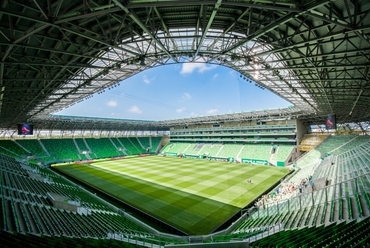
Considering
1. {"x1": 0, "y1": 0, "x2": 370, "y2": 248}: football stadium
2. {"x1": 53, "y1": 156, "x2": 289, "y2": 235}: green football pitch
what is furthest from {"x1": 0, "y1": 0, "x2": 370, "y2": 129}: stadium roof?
{"x1": 53, "y1": 156, "x2": 289, "y2": 235}: green football pitch

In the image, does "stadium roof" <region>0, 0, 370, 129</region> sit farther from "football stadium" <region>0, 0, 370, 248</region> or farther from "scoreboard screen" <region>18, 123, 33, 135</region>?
"scoreboard screen" <region>18, 123, 33, 135</region>

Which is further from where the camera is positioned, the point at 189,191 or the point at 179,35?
the point at 189,191

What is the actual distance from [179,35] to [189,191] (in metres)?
17.5

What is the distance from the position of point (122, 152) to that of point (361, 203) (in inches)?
2255

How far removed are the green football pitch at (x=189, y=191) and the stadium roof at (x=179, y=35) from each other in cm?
1230

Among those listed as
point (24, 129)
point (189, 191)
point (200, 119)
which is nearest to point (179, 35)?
point (189, 191)

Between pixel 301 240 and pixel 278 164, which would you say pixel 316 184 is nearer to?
pixel 301 240

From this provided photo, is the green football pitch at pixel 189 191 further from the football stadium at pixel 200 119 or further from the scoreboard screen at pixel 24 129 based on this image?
the scoreboard screen at pixel 24 129

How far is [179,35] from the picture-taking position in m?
13.3

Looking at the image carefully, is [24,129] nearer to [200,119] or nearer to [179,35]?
[179,35]

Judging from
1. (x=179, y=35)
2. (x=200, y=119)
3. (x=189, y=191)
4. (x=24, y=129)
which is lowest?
(x=189, y=191)

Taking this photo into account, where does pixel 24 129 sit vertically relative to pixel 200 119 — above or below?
below

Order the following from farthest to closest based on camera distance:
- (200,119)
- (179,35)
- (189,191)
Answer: (200,119), (189,191), (179,35)

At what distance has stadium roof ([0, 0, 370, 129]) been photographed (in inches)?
266
